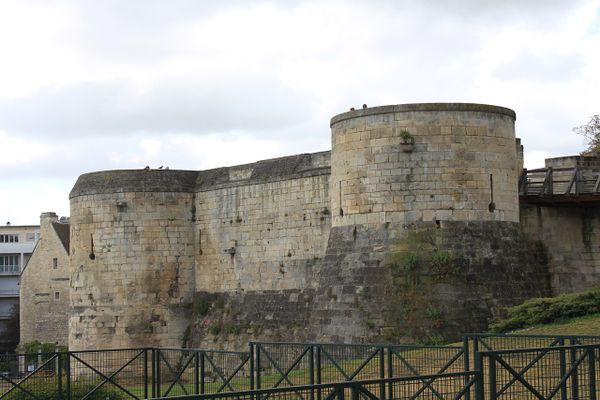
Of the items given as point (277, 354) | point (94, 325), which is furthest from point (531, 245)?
point (94, 325)

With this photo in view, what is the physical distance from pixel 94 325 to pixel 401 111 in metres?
13.9

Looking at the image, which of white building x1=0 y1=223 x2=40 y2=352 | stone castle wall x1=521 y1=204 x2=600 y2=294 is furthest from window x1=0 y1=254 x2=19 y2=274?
stone castle wall x1=521 y1=204 x2=600 y2=294

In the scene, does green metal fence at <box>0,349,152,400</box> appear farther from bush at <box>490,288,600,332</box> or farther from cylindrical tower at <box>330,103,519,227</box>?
bush at <box>490,288,600,332</box>

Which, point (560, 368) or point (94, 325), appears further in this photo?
point (94, 325)

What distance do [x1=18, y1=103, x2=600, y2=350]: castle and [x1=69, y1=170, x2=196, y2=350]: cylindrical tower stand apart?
0.14ft

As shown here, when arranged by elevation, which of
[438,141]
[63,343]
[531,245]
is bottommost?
[63,343]

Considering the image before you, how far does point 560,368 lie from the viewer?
590 inches

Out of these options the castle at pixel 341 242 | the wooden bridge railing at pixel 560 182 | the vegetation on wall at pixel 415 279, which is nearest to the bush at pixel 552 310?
the castle at pixel 341 242

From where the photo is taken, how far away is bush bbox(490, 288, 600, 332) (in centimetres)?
2328

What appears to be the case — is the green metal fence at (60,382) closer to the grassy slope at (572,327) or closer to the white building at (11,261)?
the grassy slope at (572,327)

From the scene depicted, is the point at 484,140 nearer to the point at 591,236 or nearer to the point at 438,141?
the point at 438,141

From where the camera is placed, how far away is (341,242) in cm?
2611

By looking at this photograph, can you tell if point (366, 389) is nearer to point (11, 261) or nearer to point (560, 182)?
point (560, 182)

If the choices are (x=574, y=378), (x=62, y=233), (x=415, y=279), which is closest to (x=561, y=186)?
(x=415, y=279)
